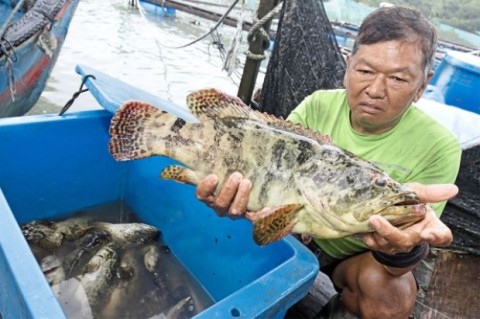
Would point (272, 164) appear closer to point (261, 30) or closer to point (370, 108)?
point (370, 108)

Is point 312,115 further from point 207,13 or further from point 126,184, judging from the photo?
point 207,13

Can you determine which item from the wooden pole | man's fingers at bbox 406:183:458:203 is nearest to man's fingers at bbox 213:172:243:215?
man's fingers at bbox 406:183:458:203

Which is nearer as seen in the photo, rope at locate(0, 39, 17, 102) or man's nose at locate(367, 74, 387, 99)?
man's nose at locate(367, 74, 387, 99)

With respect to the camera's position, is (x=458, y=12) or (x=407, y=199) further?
(x=458, y=12)

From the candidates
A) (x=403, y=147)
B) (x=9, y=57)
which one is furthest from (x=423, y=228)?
(x=9, y=57)

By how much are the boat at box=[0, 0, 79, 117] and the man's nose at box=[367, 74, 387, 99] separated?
3440mm

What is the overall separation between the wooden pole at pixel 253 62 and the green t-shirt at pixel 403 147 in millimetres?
1364

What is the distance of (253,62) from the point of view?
3883mm

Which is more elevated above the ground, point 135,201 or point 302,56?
point 302,56

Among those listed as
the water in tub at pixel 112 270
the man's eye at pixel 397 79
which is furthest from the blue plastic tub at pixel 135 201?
the man's eye at pixel 397 79

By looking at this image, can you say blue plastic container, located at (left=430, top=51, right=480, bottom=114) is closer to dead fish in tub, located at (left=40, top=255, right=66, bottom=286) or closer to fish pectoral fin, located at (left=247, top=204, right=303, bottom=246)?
fish pectoral fin, located at (left=247, top=204, right=303, bottom=246)

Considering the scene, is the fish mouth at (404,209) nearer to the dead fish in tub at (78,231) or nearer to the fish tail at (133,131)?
the fish tail at (133,131)

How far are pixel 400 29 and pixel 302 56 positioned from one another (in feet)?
5.77

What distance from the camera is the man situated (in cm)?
181
